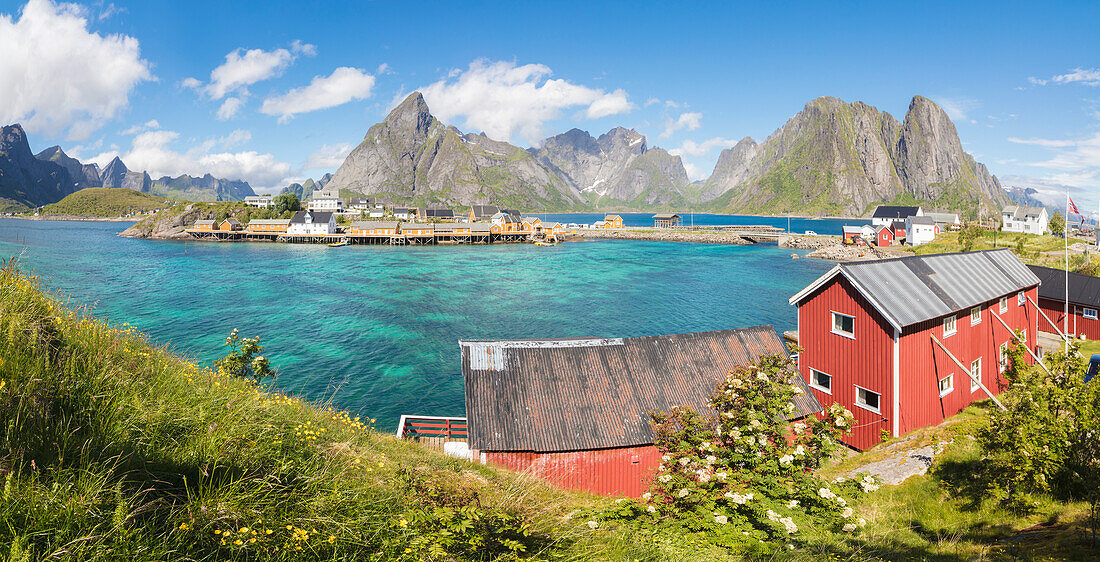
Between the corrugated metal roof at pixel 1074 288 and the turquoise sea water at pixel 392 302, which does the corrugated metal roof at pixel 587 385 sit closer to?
the turquoise sea water at pixel 392 302

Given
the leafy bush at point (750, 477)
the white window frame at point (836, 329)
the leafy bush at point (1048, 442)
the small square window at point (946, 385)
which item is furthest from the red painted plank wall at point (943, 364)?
the leafy bush at point (750, 477)

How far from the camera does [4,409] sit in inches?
134

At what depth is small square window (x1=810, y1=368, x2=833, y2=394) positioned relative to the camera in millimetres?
18312

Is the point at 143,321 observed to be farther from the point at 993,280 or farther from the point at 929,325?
the point at 993,280

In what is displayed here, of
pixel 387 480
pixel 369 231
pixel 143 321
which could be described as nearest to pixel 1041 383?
pixel 387 480

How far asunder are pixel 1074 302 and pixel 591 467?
31412mm

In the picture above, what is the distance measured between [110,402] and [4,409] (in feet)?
2.42

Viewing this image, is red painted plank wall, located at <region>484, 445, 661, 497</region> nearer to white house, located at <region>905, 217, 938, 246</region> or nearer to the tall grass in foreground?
the tall grass in foreground

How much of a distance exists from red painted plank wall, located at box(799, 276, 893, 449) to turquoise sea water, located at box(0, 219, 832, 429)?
52.1 ft

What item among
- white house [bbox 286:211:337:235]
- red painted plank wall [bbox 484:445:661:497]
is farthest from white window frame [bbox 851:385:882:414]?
white house [bbox 286:211:337:235]

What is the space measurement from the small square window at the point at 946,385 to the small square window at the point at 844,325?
385 centimetres

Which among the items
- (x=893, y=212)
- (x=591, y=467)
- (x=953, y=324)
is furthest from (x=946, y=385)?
(x=893, y=212)

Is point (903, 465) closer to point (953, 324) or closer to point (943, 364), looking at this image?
point (943, 364)

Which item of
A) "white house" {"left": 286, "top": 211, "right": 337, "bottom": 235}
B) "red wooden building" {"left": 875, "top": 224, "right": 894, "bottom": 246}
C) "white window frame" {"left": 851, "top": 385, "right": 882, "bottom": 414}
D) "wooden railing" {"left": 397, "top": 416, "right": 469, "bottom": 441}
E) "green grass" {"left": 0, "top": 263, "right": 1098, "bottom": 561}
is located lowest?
"wooden railing" {"left": 397, "top": 416, "right": 469, "bottom": 441}
